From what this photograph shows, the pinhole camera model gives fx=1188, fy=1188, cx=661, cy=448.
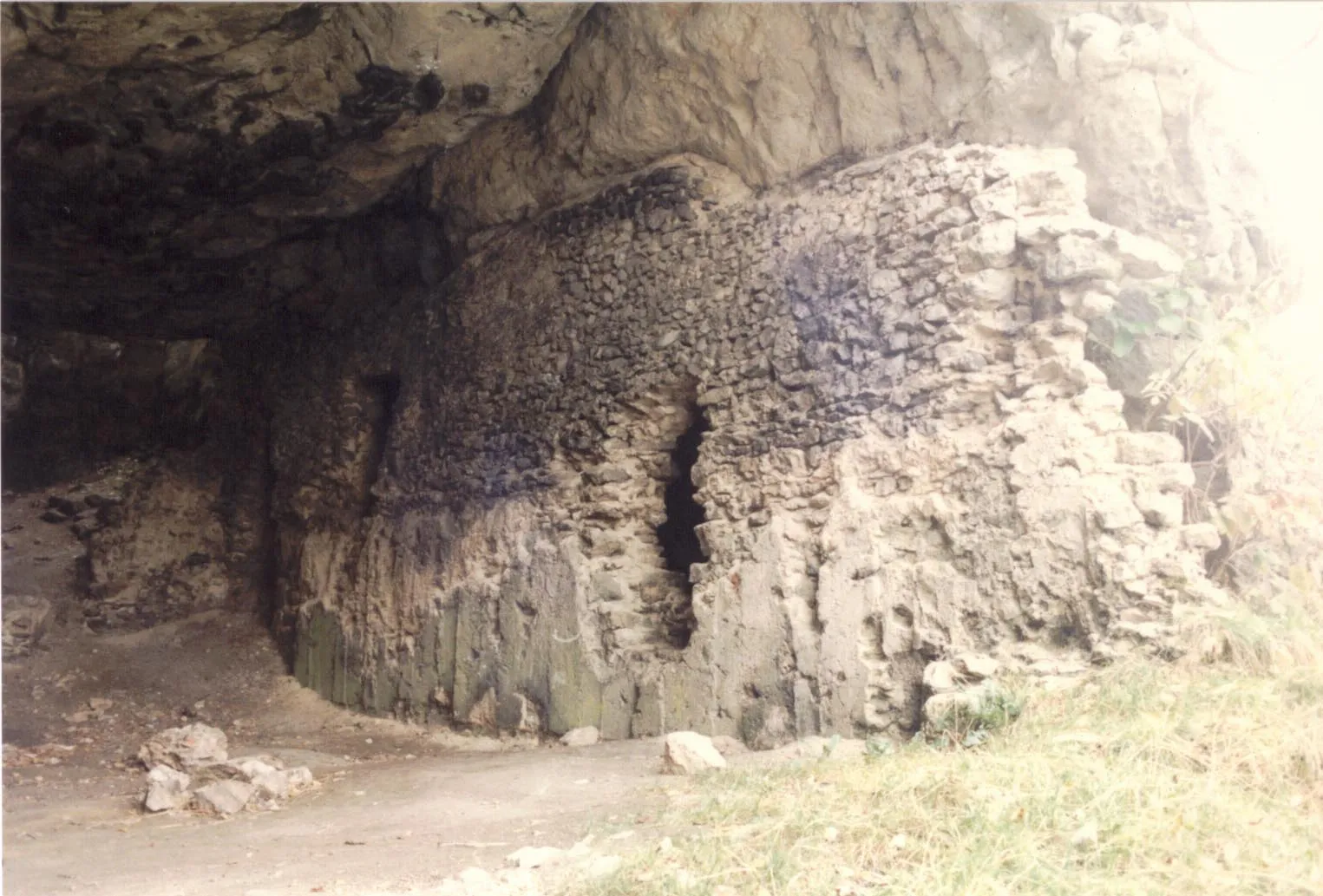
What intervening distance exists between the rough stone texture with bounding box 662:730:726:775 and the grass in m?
0.73

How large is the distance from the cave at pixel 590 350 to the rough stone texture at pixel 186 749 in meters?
1.18

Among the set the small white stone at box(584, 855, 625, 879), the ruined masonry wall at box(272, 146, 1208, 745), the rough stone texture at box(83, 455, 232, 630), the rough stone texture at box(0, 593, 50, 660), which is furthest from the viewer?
the rough stone texture at box(83, 455, 232, 630)

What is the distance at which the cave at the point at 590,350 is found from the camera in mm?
5688

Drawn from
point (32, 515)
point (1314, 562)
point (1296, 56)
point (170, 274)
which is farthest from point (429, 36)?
point (32, 515)

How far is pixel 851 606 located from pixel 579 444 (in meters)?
2.48

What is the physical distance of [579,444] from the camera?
25.4ft

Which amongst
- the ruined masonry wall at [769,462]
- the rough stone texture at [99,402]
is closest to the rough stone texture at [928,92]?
the ruined masonry wall at [769,462]

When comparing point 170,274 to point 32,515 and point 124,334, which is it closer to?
point 124,334

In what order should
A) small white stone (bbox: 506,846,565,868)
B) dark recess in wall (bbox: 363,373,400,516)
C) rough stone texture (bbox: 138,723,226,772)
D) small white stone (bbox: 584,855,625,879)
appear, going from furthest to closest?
dark recess in wall (bbox: 363,373,400,516) → rough stone texture (bbox: 138,723,226,772) → small white stone (bbox: 506,846,565,868) → small white stone (bbox: 584,855,625,879)

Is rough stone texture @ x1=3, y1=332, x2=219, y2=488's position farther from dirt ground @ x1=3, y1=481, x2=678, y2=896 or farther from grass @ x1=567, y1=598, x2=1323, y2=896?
grass @ x1=567, y1=598, x2=1323, y2=896

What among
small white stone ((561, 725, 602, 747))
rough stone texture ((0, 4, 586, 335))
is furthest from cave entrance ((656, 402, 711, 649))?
rough stone texture ((0, 4, 586, 335))

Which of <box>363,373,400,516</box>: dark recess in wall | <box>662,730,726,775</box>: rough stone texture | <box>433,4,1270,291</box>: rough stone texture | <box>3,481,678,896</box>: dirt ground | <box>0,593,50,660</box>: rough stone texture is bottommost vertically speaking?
<box>3,481,678,896</box>: dirt ground

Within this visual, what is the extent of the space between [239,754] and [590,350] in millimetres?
3466

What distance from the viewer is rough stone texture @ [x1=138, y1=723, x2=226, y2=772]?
22.3 feet
